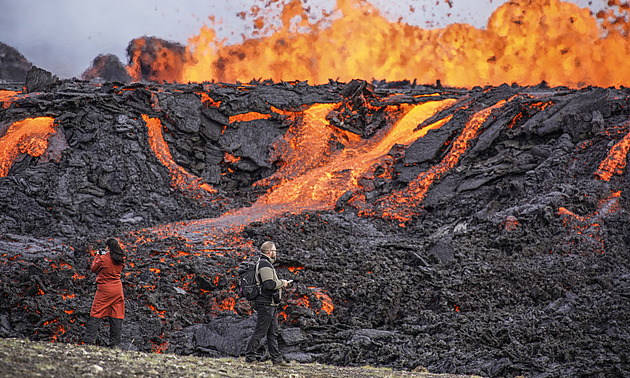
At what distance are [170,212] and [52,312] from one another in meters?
9.47

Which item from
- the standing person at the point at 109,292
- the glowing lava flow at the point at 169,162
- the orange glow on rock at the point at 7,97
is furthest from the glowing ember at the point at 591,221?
the orange glow on rock at the point at 7,97

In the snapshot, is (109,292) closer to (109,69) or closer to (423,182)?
A: (423,182)

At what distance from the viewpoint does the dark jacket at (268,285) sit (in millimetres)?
8156

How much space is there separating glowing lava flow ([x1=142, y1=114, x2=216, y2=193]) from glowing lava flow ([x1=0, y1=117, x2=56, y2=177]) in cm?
375

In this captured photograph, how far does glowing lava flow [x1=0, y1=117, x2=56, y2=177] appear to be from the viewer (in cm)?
2092

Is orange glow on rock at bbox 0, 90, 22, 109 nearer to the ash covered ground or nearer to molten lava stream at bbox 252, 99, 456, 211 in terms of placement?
the ash covered ground

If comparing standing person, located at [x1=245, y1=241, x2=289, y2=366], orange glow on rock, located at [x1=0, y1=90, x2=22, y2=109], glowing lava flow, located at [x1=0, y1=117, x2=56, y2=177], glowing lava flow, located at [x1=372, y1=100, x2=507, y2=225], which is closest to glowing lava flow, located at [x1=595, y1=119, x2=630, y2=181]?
glowing lava flow, located at [x1=372, y1=100, x2=507, y2=225]

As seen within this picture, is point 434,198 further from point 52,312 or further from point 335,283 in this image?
point 52,312

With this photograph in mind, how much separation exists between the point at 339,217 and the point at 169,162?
7969 millimetres

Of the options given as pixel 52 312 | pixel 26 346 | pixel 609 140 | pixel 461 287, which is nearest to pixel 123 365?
pixel 26 346

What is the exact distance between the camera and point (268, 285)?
8141mm

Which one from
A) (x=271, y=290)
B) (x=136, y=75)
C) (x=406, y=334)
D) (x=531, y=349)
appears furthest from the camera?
(x=136, y=75)

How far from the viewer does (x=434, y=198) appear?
20.0 m

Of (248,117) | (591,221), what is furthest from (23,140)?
(591,221)
